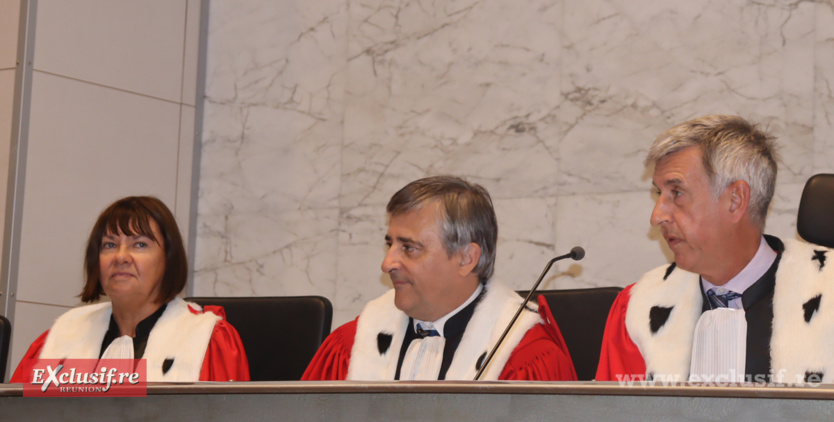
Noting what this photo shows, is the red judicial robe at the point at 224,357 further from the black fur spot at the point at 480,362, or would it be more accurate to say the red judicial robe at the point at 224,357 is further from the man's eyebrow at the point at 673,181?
the man's eyebrow at the point at 673,181

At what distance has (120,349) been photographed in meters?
3.74

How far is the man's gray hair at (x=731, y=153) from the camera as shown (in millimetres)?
2848

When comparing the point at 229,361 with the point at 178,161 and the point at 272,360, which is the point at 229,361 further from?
the point at 178,161

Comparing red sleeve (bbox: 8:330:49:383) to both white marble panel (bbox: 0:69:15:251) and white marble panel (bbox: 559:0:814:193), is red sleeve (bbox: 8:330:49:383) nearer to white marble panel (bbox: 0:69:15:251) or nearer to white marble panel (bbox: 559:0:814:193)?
white marble panel (bbox: 0:69:15:251)

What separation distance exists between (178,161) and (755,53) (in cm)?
287

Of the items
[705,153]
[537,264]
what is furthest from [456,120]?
[705,153]

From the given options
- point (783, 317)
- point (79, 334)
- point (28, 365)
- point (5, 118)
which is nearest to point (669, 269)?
point (783, 317)

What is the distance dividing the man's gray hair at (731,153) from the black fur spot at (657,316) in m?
0.35

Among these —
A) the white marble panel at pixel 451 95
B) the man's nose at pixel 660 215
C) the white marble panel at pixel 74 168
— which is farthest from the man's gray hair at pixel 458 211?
the white marble panel at pixel 74 168

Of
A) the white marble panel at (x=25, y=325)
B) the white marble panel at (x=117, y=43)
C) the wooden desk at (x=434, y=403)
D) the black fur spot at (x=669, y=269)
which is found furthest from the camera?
the white marble panel at (x=117, y=43)

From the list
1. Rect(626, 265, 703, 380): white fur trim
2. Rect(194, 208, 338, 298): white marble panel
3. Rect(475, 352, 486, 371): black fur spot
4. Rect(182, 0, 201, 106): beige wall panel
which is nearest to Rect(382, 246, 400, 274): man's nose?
Rect(475, 352, 486, 371): black fur spot

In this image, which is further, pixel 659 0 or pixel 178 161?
pixel 178 161

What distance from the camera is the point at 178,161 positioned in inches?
215

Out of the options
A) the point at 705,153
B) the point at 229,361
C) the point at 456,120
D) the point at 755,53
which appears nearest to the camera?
the point at 705,153
